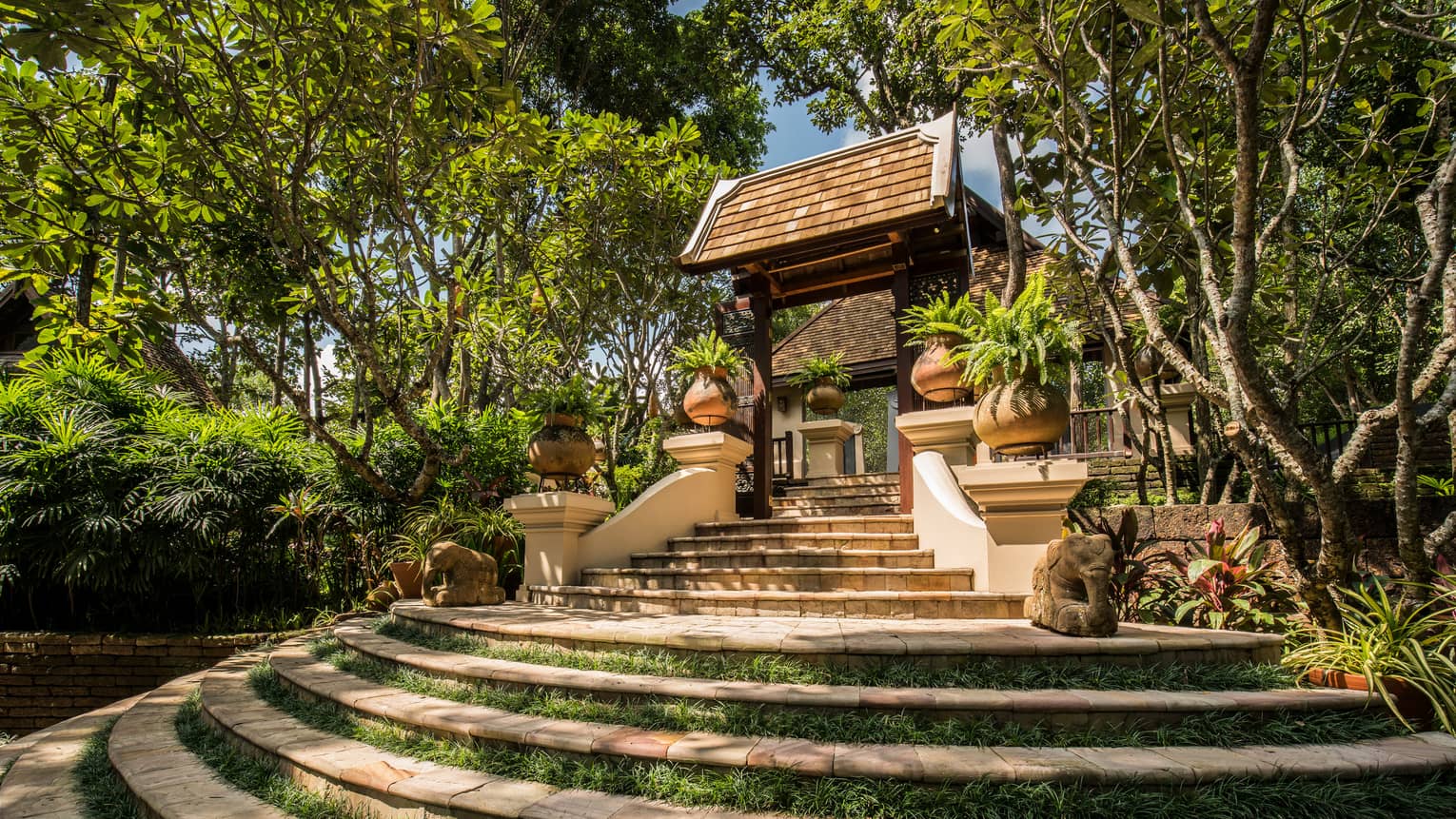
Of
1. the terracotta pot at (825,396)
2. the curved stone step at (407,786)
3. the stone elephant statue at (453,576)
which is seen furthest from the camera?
the terracotta pot at (825,396)

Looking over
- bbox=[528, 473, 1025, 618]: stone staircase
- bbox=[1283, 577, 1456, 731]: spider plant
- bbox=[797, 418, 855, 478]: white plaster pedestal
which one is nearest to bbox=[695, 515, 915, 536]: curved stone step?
bbox=[528, 473, 1025, 618]: stone staircase

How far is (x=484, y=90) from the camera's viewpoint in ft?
16.5

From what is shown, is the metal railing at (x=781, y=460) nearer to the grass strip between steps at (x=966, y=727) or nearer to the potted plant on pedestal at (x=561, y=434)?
the potted plant on pedestal at (x=561, y=434)

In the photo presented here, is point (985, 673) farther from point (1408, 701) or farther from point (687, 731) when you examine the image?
point (1408, 701)

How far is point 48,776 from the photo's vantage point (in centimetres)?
345

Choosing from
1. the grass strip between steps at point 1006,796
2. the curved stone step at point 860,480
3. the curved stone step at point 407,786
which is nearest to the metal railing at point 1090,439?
the curved stone step at point 860,480

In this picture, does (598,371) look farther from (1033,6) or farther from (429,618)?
(1033,6)

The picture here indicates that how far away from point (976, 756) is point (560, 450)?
4.51 meters

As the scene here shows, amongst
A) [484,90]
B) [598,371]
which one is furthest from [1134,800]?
[598,371]

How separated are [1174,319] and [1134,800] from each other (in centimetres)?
717

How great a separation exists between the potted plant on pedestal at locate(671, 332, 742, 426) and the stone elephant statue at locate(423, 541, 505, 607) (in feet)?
8.16

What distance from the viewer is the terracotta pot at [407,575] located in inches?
261

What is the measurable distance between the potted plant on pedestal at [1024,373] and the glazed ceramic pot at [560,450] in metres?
3.46

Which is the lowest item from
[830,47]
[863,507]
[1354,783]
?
[1354,783]
